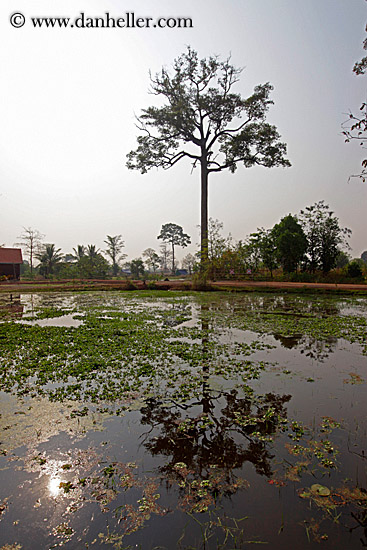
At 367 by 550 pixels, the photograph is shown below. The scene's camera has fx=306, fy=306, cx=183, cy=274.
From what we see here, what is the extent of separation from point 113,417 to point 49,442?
2.20ft

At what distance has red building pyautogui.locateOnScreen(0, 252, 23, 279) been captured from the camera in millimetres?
31734

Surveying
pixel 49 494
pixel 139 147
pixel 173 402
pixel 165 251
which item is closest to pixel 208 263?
pixel 139 147

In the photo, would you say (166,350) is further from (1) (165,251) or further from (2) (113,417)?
(1) (165,251)

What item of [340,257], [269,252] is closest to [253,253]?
[269,252]

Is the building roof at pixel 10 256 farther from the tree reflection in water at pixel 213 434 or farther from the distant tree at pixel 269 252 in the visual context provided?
the tree reflection in water at pixel 213 434

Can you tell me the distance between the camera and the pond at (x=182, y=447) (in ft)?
6.29

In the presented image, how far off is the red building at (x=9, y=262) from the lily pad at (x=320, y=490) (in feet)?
112

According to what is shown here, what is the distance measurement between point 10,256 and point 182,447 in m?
35.5

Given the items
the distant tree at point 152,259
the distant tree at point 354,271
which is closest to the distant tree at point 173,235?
the distant tree at point 152,259

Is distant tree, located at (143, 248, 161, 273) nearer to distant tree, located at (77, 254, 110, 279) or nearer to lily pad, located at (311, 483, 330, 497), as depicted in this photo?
distant tree, located at (77, 254, 110, 279)

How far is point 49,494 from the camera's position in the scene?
2.19 metres

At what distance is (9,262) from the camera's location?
3188cm

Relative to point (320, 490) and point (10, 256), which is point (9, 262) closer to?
point (10, 256)

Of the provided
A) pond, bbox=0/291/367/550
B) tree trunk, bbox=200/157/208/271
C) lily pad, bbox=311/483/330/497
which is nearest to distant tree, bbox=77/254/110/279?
tree trunk, bbox=200/157/208/271
